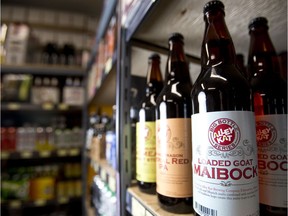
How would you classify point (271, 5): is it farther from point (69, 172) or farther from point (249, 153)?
point (69, 172)

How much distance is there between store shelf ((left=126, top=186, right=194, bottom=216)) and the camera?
0.44 m

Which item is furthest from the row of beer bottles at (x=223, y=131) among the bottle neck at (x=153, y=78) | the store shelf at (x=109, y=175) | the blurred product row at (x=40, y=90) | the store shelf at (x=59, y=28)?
the store shelf at (x=59, y=28)

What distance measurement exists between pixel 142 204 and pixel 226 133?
0.97 ft

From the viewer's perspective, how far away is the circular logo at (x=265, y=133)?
366 millimetres

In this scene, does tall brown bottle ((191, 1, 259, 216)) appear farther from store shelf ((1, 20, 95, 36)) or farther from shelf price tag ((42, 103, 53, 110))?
store shelf ((1, 20, 95, 36))

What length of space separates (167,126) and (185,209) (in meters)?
0.17

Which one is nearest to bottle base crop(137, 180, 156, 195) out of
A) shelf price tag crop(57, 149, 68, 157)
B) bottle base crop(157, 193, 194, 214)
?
bottle base crop(157, 193, 194, 214)

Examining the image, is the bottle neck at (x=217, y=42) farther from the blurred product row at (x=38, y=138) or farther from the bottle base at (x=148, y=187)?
the blurred product row at (x=38, y=138)

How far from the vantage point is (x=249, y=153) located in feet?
1.03

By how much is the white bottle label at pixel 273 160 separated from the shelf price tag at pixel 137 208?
26 centimetres

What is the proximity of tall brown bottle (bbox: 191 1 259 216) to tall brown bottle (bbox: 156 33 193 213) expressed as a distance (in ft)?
0.21

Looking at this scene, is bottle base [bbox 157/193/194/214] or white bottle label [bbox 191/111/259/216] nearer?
white bottle label [bbox 191/111/259/216]

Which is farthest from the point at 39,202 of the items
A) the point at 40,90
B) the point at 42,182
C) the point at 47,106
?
the point at 40,90

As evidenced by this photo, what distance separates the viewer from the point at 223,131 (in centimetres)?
31
